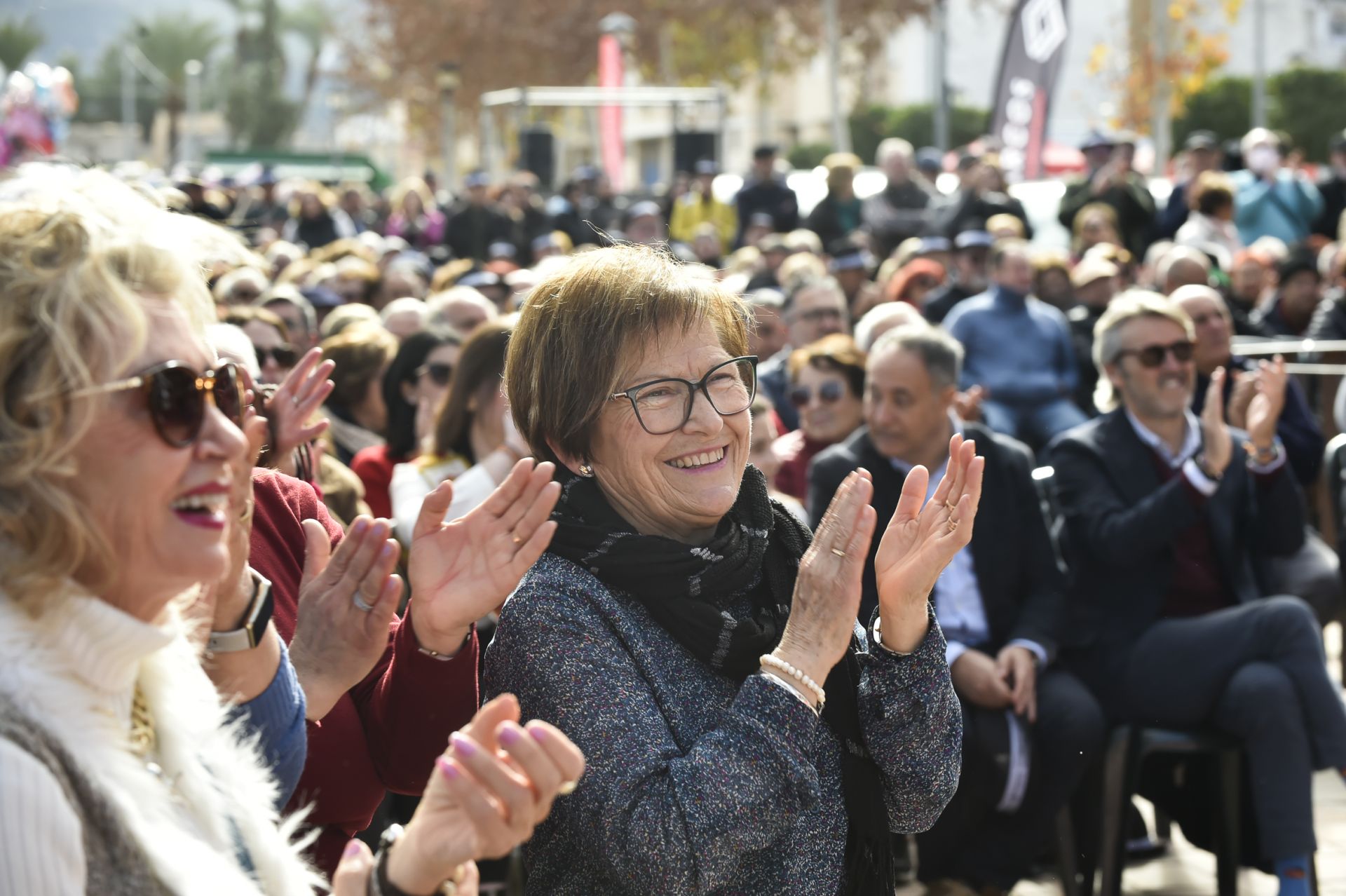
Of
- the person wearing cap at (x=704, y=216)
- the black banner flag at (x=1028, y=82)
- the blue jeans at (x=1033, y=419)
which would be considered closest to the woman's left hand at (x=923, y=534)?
the blue jeans at (x=1033, y=419)

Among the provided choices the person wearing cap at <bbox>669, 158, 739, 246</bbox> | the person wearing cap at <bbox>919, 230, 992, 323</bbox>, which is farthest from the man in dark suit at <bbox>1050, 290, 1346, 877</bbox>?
the person wearing cap at <bbox>669, 158, 739, 246</bbox>

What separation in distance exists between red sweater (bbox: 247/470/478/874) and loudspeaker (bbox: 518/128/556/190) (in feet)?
68.9

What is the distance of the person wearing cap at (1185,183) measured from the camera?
13.6 meters

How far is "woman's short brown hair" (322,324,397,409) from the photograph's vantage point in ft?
21.2

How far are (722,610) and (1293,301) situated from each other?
8.40 m

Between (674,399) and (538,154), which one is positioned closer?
(674,399)

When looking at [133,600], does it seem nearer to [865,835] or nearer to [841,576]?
[841,576]

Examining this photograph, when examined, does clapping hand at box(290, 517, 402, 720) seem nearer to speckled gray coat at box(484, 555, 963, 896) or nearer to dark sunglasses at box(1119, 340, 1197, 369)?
speckled gray coat at box(484, 555, 963, 896)

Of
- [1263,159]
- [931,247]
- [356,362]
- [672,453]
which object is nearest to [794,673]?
[672,453]

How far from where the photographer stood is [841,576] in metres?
2.48

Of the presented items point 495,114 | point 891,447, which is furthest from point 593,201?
point 495,114

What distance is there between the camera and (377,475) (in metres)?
5.74

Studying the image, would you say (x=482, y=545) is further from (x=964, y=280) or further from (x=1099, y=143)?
(x=1099, y=143)

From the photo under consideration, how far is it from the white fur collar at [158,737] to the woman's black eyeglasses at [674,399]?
0.98 m
